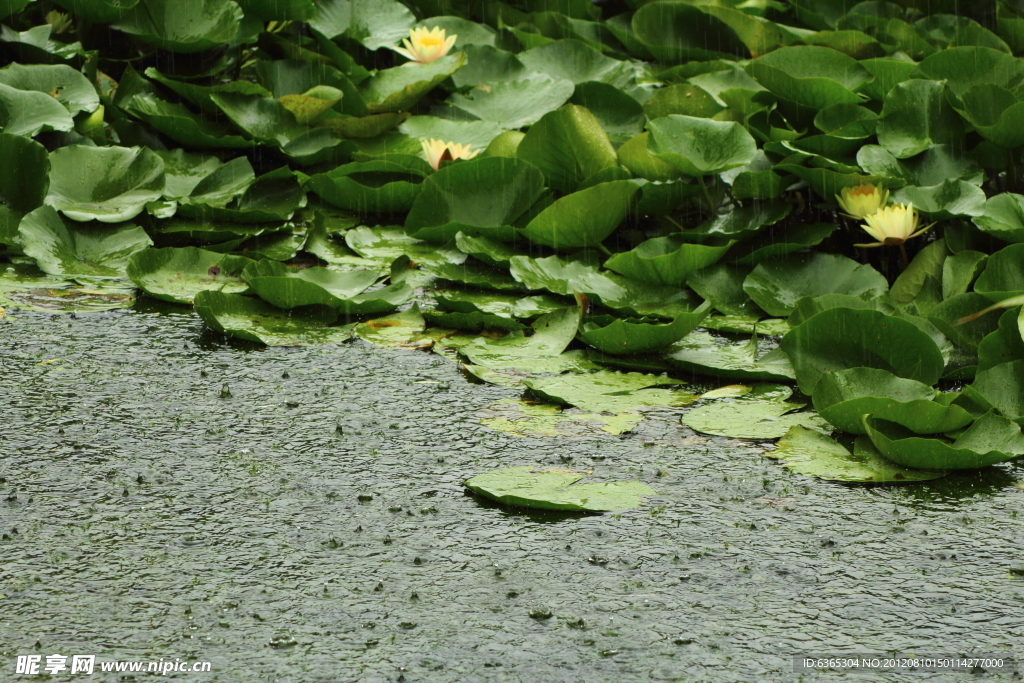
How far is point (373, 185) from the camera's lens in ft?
10.6

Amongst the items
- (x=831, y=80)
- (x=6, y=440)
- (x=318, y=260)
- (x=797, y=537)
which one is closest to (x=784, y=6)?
(x=831, y=80)

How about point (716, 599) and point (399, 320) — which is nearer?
point (716, 599)

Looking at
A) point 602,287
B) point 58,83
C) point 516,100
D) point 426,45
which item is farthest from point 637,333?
point 58,83

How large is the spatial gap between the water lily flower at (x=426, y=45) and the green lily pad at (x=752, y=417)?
6.87 ft

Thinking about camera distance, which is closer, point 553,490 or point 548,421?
point 553,490

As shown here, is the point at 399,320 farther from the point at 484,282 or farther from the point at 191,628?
the point at 191,628

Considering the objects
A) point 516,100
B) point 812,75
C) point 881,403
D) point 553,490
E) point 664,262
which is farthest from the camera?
point 516,100

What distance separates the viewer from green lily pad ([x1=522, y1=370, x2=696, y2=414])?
2.05 m

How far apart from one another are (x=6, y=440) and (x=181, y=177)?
161cm

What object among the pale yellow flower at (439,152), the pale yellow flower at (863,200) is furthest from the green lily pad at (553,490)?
the pale yellow flower at (439,152)

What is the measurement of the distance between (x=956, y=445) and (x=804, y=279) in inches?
33.7

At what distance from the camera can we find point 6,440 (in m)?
1.81

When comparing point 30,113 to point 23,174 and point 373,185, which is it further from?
point 373,185

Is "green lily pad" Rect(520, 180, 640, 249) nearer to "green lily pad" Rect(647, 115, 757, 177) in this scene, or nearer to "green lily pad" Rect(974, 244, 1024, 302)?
"green lily pad" Rect(647, 115, 757, 177)
